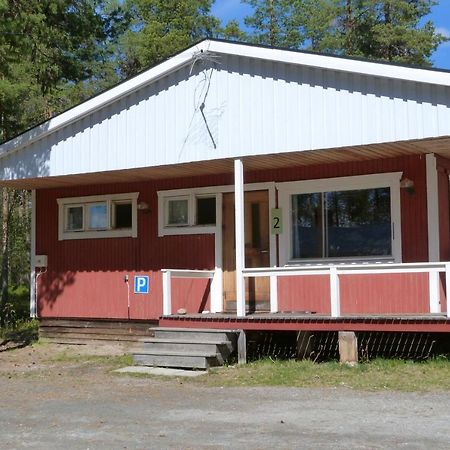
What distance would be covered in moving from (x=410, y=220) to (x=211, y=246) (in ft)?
12.5

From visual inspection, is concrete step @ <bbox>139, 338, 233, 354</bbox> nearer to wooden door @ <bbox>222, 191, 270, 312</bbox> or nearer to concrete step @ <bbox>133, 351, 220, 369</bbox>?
concrete step @ <bbox>133, 351, 220, 369</bbox>

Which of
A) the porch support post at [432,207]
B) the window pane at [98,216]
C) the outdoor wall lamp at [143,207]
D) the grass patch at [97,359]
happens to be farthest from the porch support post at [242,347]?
the window pane at [98,216]

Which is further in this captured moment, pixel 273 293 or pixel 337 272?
pixel 273 293

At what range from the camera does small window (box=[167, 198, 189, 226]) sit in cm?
1455

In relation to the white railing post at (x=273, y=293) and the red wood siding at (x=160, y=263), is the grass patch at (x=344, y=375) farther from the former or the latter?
the red wood siding at (x=160, y=263)

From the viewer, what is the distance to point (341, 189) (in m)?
12.9

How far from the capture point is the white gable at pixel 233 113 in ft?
35.5

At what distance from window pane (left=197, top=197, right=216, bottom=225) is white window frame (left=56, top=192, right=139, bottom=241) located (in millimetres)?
1404

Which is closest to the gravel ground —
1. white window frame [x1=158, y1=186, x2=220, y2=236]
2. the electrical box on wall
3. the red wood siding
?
the red wood siding

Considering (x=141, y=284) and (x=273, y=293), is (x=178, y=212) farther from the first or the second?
(x=273, y=293)

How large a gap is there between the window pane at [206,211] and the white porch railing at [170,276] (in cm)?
98

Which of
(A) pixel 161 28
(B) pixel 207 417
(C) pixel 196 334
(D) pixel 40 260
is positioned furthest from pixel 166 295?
(A) pixel 161 28

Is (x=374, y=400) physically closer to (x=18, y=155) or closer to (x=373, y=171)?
(x=373, y=171)

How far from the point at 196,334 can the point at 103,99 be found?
4467 millimetres
